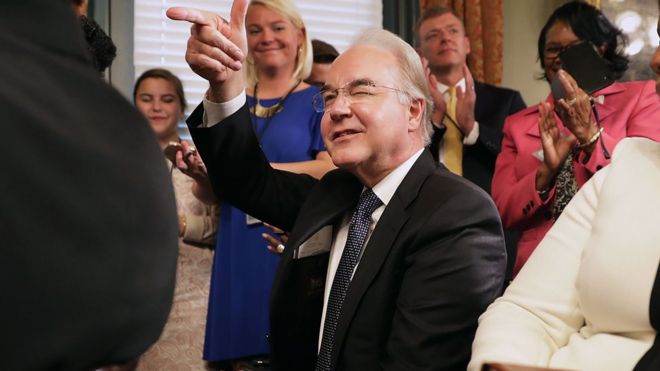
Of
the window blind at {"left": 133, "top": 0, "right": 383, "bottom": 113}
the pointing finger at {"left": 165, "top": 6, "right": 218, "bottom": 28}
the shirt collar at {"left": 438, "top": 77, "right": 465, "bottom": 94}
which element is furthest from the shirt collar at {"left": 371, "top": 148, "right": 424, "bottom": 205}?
the window blind at {"left": 133, "top": 0, "right": 383, "bottom": 113}

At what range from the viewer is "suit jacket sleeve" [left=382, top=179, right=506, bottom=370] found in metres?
1.65

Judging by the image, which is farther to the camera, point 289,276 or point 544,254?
point 289,276

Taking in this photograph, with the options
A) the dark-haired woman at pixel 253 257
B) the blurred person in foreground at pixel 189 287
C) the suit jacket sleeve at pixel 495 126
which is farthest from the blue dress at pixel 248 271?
the suit jacket sleeve at pixel 495 126

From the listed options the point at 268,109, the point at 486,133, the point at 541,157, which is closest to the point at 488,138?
the point at 486,133

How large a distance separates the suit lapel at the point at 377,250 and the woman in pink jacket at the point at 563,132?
0.67 m

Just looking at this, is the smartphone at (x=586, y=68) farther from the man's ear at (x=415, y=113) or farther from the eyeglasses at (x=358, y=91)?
the eyeglasses at (x=358, y=91)

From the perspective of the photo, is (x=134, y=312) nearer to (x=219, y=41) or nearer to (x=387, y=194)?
(x=219, y=41)

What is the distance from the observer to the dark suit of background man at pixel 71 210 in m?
0.68

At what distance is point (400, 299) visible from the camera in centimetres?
173

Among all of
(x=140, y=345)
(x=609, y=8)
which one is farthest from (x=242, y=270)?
(x=609, y=8)

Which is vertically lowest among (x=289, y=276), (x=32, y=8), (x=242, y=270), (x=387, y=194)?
(x=242, y=270)

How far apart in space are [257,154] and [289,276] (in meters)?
0.30

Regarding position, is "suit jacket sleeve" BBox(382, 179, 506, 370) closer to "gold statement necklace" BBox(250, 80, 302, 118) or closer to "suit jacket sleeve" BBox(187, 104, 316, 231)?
"suit jacket sleeve" BBox(187, 104, 316, 231)

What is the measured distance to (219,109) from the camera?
6.27 feet
